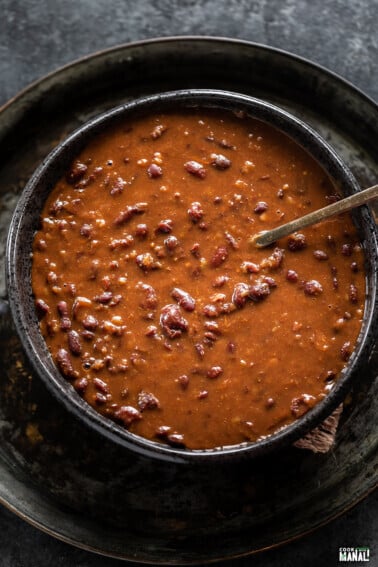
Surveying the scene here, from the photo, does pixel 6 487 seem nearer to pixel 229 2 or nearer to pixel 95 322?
pixel 95 322

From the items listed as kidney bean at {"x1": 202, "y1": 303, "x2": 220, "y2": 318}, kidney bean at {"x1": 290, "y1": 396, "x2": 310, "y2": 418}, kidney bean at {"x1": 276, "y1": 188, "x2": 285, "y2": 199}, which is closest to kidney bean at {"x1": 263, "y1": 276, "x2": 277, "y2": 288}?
kidney bean at {"x1": 202, "y1": 303, "x2": 220, "y2": 318}

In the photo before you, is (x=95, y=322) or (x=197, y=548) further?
(x=197, y=548)

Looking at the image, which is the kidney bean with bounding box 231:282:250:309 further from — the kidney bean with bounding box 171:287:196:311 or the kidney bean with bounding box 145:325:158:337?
the kidney bean with bounding box 145:325:158:337

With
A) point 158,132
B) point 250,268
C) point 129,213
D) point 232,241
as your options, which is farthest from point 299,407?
point 158,132

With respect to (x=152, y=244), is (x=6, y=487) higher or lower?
lower

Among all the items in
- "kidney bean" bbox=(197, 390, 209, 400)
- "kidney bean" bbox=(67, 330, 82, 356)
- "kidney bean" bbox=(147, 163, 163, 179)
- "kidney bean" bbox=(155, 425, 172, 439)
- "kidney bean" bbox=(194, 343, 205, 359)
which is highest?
"kidney bean" bbox=(147, 163, 163, 179)

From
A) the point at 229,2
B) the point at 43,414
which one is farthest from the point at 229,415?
the point at 229,2

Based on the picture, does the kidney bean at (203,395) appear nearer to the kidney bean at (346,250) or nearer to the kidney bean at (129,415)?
the kidney bean at (129,415)
